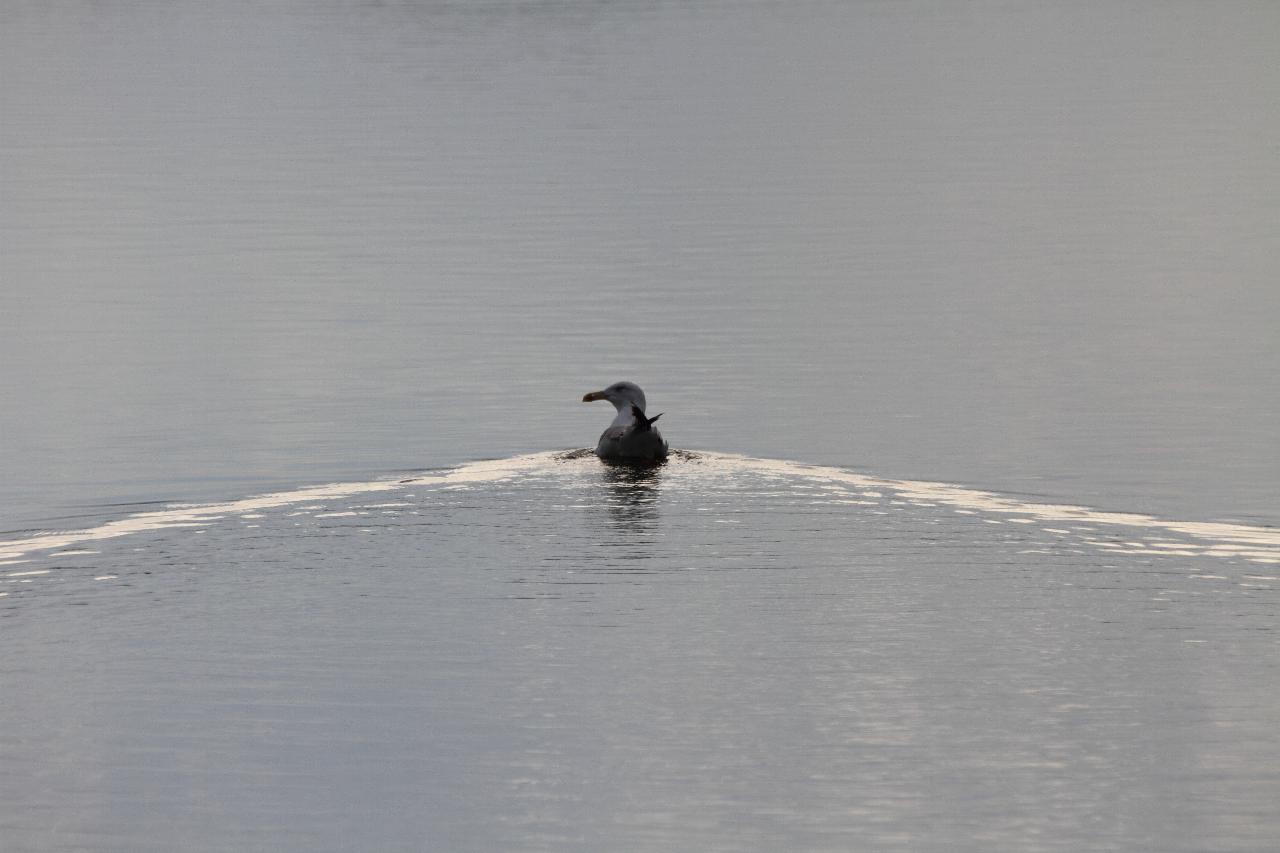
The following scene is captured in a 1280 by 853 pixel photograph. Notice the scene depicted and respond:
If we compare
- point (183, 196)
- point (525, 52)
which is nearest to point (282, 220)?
point (183, 196)

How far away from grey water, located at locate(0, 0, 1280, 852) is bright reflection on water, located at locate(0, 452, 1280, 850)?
5 centimetres

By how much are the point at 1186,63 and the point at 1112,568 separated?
73.4 meters

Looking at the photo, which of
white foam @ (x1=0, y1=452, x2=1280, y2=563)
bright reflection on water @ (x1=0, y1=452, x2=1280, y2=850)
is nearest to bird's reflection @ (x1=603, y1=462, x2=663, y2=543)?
bright reflection on water @ (x1=0, y1=452, x2=1280, y2=850)

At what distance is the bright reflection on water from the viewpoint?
12.0 m

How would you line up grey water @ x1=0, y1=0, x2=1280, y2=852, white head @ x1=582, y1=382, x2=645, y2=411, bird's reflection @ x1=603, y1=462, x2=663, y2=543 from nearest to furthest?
grey water @ x1=0, y1=0, x2=1280, y2=852 → bird's reflection @ x1=603, y1=462, x2=663, y2=543 → white head @ x1=582, y1=382, x2=645, y2=411

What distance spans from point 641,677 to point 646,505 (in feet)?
17.1

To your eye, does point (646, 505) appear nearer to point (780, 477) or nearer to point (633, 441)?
point (780, 477)

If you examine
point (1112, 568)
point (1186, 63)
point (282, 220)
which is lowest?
point (1112, 568)

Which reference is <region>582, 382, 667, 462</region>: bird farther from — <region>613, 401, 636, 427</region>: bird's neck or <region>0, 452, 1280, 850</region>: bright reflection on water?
<region>0, 452, 1280, 850</region>: bright reflection on water

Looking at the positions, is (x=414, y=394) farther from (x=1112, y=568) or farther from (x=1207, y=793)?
(x=1207, y=793)

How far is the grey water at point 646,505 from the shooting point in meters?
12.5

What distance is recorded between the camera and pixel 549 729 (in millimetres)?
13352

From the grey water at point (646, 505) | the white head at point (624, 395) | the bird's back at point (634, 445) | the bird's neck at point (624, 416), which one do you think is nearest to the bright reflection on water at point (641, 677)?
the grey water at point (646, 505)

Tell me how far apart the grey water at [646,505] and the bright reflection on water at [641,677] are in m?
0.05
